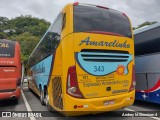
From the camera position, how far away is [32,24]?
87.1 metres

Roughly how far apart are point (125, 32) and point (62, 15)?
2.12 metres

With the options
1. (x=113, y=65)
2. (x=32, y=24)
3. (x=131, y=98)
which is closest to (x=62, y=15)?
(x=113, y=65)

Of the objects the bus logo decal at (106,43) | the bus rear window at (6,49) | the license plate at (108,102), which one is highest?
the bus rear window at (6,49)

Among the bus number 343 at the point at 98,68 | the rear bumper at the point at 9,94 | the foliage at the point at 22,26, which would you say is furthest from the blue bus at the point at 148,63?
the foliage at the point at 22,26

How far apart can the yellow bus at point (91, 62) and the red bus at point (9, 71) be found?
12.3 feet

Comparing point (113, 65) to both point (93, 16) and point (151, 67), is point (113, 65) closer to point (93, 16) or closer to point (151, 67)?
point (93, 16)

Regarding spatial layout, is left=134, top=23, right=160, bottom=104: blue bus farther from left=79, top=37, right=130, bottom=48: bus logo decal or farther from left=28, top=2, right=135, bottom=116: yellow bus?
left=79, top=37, right=130, bottom=48: bus logo decal

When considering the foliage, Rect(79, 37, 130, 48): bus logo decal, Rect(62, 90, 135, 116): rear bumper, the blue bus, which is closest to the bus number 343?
Rect(79, 37, 130, 48): bus logo decal

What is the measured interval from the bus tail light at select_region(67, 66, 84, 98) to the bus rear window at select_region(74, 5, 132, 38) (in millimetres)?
1198

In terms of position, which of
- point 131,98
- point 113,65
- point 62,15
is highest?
point 62,15

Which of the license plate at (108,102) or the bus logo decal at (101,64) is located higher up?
the bus logo decal at (101,64)

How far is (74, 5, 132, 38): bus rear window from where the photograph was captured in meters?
6.58

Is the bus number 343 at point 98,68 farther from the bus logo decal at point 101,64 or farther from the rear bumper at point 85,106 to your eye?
the rear bumper at point 85,106

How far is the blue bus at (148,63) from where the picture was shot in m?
8.65
